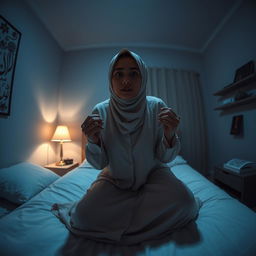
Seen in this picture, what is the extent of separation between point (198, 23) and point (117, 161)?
2237 millimetres

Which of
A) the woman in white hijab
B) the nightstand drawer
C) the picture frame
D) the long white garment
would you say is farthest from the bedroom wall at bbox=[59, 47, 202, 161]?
the nightstand drawer

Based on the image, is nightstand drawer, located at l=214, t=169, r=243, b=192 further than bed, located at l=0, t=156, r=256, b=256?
Yes

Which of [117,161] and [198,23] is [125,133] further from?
[198,23]

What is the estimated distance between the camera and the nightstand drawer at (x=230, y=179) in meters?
1.29

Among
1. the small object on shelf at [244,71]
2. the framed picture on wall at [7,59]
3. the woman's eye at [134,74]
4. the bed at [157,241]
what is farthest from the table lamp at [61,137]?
the small object on shelf at [244,71]

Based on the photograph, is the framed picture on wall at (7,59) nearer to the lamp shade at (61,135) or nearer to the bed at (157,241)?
the lamp shade at (61,135)

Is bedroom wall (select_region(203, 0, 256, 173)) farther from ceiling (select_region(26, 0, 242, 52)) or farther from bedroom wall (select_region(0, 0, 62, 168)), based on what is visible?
bedroom wall (select_region(0, 0, 62, 168))

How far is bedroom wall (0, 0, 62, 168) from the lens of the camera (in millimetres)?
1389

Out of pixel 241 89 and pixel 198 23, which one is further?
pixel 198 23

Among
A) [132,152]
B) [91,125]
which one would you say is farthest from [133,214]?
Answer: [91,125]

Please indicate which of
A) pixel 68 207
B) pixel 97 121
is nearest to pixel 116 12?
pixel 97 121

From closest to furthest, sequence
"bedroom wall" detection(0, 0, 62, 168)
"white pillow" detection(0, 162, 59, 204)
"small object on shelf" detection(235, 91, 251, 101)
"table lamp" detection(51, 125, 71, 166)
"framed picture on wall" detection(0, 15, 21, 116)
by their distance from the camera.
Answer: "white pillow" detection(0, 162, 59, 204)
"framed picture on wall" detection(0, 15, 21, 116)
"bedroom wall" detection(0, 0, 62, 168)
"small object on shelf" detection(235, 91, 251, 101)
"table lamp" detection(51, 125, 71, 166)

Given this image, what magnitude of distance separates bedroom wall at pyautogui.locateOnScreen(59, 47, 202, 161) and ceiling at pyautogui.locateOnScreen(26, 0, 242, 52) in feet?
0.42

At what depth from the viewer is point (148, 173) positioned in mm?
744
